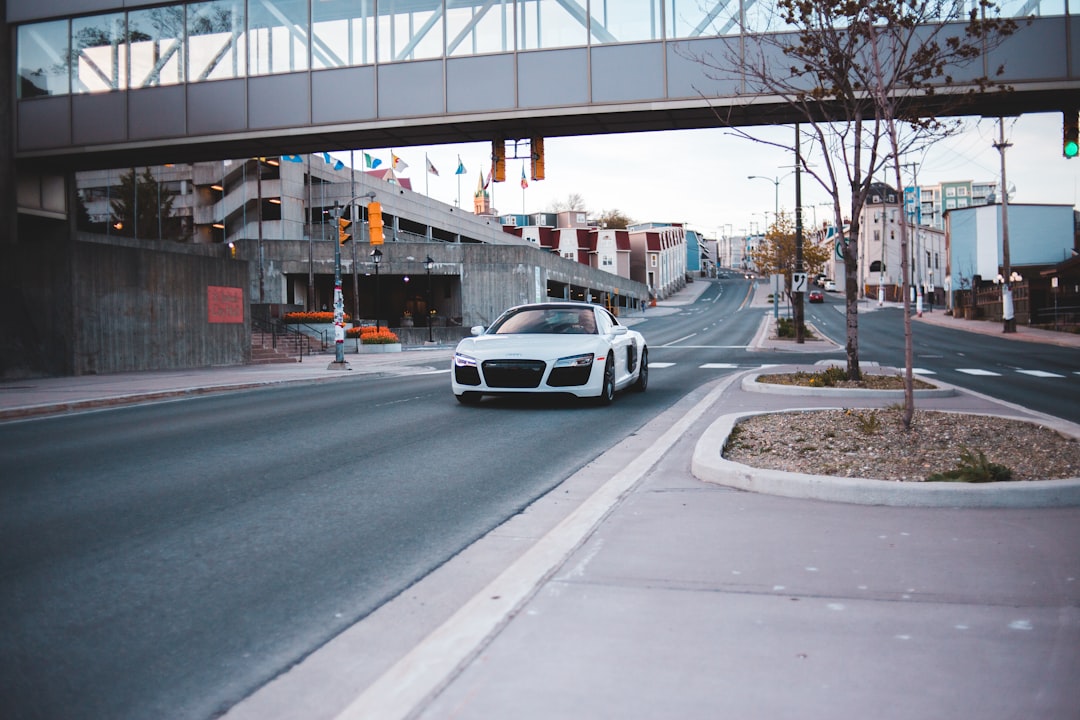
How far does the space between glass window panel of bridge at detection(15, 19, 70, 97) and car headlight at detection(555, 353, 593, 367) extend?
19948 mm

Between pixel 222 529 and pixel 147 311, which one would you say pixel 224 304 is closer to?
pixel 147 311

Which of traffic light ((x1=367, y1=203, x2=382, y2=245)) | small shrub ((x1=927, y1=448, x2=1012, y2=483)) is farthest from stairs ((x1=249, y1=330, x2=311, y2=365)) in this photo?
small shrub ((x1=927, y1=448, x2=1012, y2=483))

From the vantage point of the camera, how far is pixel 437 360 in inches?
1321

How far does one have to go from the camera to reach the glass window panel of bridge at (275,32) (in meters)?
23.8

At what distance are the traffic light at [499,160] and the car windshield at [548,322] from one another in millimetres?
8263

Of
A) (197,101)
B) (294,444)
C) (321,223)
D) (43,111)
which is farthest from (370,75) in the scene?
(321,223)

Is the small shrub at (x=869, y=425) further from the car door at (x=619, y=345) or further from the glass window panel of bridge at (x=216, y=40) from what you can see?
the glass window panel of bridge at (x=216, y=40)

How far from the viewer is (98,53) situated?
82.7 ft

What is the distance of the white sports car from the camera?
12539 millimetres

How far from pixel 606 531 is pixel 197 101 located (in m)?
22.7

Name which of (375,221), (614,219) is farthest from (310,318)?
(614,219)

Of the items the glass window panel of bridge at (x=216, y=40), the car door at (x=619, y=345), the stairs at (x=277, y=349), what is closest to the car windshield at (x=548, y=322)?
the car door at (x=619, y=345)

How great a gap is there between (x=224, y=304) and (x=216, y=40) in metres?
7.76

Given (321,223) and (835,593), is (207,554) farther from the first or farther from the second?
(321,223)
